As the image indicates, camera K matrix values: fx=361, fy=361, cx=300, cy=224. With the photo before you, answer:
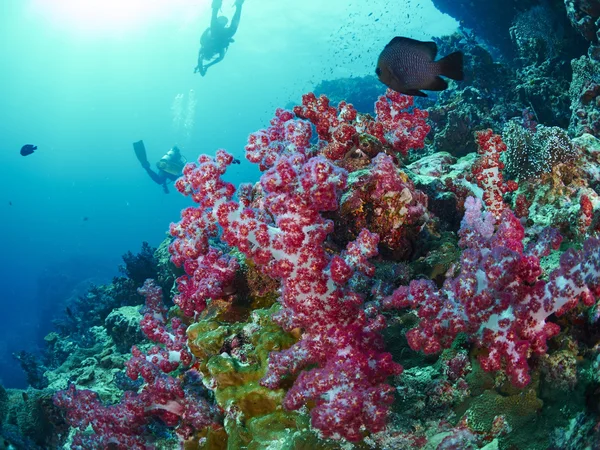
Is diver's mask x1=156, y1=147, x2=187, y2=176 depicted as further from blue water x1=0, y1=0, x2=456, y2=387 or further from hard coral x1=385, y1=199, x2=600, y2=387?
hard coral x1=385, y1=199, x2=600, y2=387

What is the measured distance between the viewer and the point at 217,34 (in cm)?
1961

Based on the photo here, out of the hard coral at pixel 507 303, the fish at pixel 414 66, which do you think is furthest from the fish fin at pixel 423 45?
the hard coral at pixel 507 303

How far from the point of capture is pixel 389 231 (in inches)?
129

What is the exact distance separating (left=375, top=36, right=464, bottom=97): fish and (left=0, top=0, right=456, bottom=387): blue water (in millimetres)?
23191

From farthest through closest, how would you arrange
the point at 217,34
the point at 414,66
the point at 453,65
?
the point at 217,34
the point at 414,66
the point at 453,65

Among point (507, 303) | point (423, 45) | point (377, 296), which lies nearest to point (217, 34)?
point (423, 45)

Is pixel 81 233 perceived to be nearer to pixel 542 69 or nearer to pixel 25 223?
pixel 25 223

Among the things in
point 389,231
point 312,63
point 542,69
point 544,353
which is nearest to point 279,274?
point 389,231

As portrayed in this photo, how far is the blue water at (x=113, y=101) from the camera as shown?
44688 millimetres

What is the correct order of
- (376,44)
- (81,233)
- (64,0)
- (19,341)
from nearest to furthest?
(19,341)
(376,44)
(64,0)
(81,233)

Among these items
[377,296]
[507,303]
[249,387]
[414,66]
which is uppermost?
[414,66]

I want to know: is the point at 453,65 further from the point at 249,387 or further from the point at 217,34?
the point at 217,34

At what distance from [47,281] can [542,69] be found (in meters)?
46.8

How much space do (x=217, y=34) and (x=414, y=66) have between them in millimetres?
19794
